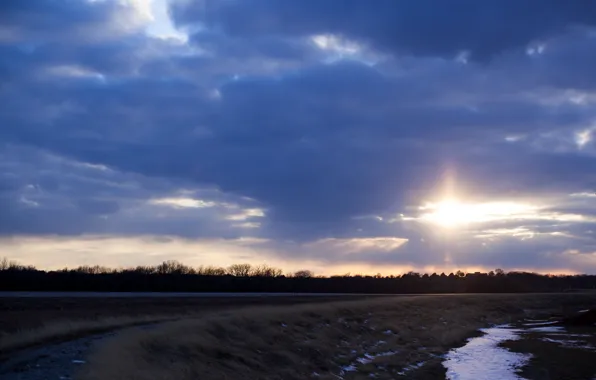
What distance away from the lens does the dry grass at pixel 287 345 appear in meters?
24.5

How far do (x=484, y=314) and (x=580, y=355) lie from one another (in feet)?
A: 127

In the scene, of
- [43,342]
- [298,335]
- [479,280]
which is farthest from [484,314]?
[479,280]

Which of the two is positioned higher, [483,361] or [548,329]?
[548,329]

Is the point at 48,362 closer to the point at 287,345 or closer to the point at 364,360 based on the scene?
the point at 287,345

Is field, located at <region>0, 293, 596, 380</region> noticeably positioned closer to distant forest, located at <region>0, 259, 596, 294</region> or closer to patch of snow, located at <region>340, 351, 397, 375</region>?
patch of snow, located at <region>340, 351, 397, 375</region>

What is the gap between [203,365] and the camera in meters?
26.9

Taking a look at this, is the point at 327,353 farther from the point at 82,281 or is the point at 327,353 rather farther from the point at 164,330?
the point at 82,281

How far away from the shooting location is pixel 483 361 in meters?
42.7

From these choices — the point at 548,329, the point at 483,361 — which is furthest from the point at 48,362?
the point at 548,329

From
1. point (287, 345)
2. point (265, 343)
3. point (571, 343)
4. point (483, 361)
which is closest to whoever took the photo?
point (265, 343)

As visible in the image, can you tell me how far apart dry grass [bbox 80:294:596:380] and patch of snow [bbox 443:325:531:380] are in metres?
1.14

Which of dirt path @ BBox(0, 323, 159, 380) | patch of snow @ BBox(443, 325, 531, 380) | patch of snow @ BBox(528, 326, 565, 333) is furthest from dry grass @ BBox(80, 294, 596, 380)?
patch of snow @ BBox(528, 326, 565, 333)

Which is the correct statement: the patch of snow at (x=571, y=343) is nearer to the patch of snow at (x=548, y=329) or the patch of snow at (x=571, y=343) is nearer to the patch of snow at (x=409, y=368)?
the patch of snow at (x=548, y=329)

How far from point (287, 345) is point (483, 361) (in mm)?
14358
